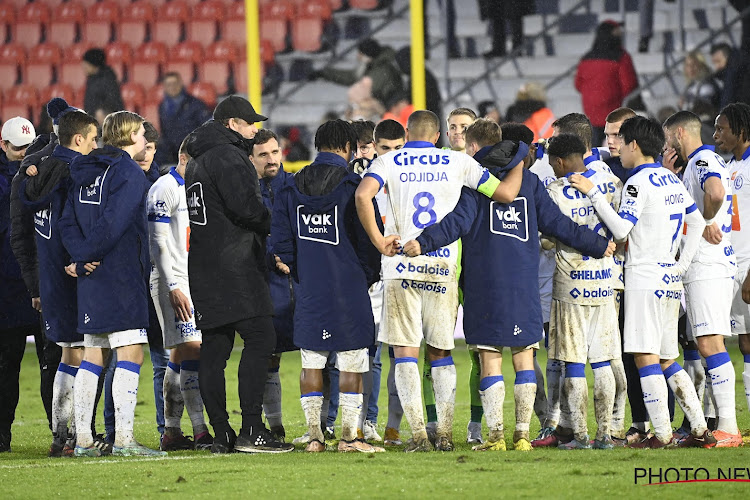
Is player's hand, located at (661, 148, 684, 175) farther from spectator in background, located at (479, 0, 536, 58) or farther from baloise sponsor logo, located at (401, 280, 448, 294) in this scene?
spectator in background, located at (479, 0, 536, 58)

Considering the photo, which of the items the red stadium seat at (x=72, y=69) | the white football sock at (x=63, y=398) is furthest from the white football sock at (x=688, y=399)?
the red stadium seat at (x=72, y=69)

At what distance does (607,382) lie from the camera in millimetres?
6613

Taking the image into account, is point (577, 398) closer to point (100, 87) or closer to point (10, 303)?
point (10, 303)

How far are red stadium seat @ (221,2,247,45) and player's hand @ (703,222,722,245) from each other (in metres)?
10.8

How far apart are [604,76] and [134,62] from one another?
6.64m

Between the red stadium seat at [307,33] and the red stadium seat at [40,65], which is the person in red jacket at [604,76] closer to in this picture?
the red stadium seat at [307,33]

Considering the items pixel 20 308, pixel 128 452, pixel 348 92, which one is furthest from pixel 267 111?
pixel 128 452

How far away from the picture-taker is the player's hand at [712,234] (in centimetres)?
691

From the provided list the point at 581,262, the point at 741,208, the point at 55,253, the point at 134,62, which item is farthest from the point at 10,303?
the point at 134,62

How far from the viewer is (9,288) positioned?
306 inches

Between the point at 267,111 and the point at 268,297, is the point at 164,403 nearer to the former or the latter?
the point at 268,297

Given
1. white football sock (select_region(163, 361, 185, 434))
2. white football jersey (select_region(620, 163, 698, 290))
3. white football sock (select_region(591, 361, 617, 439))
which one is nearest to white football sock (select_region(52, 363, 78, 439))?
white football sock (select_region(163, 361, 185, 434))

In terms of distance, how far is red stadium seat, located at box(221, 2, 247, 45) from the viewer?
16641 millimetres

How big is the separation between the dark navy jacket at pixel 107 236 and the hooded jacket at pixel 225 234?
0.34m
